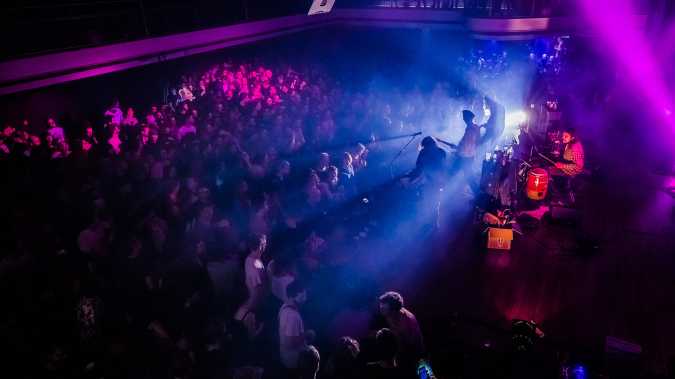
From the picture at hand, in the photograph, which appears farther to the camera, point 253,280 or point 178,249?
point 178,249

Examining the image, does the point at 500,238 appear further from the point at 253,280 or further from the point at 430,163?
the point at 253,280

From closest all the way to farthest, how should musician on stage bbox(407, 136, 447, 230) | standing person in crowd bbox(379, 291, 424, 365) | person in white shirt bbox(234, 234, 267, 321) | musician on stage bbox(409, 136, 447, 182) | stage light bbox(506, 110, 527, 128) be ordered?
1. standing person in crowd bbox(379, 291, 424, 365)
2. person in white shirt bbox(234, 234, 267, 321)
3. musician on stage bbox(407, 136, 447, 230)
4. musician on stage bbox(409, 136, 447, 182)
5. stage light bbox(506, 110, 527, 128)

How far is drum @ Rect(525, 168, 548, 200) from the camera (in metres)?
6.93

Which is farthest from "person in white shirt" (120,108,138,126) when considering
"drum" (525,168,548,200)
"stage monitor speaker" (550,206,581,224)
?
"stage monitor speaker" (550,206,581,224)

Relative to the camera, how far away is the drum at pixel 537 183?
22.7 feet

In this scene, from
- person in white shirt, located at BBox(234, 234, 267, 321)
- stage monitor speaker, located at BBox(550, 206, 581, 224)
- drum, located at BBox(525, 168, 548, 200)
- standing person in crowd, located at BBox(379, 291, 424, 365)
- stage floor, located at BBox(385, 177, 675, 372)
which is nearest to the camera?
standing person in crowd, located at BBox(379, 291, 424, 365)

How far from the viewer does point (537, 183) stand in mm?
6961

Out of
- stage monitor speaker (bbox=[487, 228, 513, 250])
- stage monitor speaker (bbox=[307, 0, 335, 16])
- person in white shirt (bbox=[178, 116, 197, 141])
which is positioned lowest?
stage monitor speaker (bbox=[487, 228, 513, 250])

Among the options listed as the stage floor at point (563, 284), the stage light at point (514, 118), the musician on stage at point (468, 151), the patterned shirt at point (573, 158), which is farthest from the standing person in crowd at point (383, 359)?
the stage light at point (514, 118)

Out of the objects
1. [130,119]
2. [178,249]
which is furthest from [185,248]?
[130,119]

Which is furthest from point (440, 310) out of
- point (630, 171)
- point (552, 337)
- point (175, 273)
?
point (630, 171)

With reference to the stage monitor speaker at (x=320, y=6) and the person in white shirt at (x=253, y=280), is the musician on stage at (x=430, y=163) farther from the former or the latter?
the stage monitor speaker at (x=320, y=6)

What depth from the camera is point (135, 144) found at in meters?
6.80

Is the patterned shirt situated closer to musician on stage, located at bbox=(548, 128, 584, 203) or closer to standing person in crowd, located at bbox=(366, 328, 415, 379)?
musician on stage, located at bbox=(548, 128, 584, 203)
